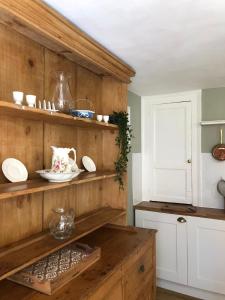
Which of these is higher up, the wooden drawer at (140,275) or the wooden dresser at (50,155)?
the wooden dresser at (50,155)

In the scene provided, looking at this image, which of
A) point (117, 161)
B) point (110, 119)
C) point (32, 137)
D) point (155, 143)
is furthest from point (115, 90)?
point (155, 143)

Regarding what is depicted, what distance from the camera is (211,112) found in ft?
9.46

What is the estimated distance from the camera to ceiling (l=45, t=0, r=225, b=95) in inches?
48.8

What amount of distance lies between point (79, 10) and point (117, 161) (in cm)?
120

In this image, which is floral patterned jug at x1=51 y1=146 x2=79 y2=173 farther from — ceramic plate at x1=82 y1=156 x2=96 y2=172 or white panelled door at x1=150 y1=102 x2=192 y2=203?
white panelled door at x1=150 y1=102 x2=192 y2=203

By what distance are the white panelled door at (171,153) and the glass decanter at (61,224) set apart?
5.74 feet

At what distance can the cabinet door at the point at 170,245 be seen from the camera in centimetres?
272

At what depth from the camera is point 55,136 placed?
5.61 feet

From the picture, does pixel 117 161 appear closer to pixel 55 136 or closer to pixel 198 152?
pixel 55 136

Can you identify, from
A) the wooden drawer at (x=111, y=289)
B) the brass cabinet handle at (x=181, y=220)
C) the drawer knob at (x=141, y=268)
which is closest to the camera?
the wooden drawer at (x=111, y=289)

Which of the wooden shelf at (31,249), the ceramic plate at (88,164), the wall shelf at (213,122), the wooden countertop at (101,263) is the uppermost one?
the wall shelf at (213,122)

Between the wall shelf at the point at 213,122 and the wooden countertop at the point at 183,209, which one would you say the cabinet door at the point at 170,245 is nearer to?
the wooden countertop at the point at 183,209

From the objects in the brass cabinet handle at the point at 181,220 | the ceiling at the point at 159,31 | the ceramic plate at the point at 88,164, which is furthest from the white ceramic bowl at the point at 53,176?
the brass cabinet handle at the point at 181,220

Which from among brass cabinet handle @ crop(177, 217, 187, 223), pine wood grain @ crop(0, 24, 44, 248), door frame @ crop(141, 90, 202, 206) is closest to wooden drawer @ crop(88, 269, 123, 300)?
pine wood grain @ crop(0, 24, 44, 248)
